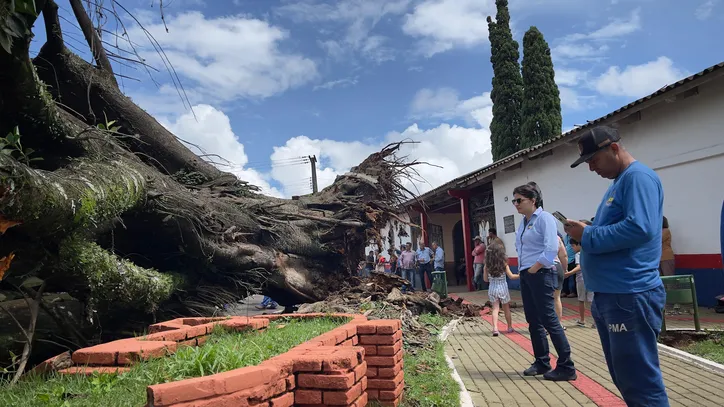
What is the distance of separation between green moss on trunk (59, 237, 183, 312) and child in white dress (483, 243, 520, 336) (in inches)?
197

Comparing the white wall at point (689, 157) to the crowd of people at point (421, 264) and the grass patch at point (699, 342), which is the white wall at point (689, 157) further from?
the crowd of people at point (421, 264)

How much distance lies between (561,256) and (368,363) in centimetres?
422

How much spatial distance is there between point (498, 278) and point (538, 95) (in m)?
15.4

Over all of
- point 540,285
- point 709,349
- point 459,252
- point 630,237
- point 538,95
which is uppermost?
point 538,95

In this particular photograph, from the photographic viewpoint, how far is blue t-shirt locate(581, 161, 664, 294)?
9.08 ft

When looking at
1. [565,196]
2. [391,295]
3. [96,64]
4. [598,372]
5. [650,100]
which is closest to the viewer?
[598,372]

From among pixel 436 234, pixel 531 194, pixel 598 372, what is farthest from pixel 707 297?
pixel 436 234

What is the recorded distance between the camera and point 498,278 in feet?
27.6

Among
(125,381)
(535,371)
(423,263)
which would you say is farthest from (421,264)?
(125,381)

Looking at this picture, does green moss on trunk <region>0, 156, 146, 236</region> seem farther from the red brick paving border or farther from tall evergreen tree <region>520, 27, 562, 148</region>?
tall evergreen tree <region>520, 27, 562, 148</region>

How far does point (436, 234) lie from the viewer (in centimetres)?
2309

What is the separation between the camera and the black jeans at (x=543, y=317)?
4.95 metres

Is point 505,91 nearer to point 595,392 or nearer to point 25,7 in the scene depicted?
Answer: point 595,392

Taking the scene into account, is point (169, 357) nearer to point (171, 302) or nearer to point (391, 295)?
point (171, 302)
